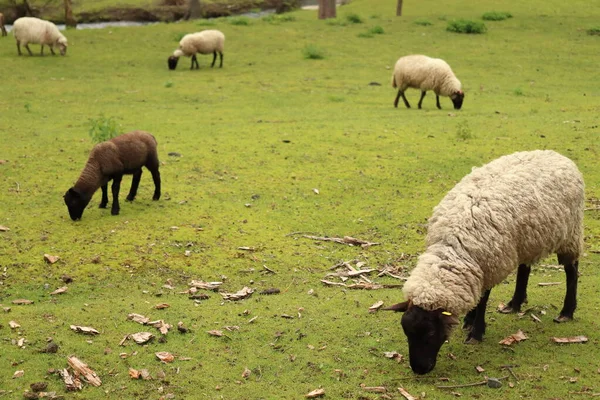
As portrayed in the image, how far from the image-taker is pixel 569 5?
119 feet

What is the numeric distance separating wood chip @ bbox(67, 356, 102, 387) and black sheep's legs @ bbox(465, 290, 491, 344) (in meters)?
3.56

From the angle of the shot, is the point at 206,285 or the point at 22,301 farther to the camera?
the point at 206,285

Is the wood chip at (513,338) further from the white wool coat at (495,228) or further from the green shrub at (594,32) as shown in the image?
the green shrub at (594,32)

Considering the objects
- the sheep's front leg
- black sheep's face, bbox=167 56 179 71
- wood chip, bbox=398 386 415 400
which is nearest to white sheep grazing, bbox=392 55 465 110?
black sheep's face, bbox=167 56 179 71

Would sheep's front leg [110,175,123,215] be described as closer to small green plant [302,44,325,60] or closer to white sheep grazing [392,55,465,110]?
white sheep grazing [392,55,465,110]

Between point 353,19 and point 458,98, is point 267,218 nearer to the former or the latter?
point 458,98

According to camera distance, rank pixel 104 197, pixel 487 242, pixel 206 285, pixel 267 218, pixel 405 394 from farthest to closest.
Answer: pixel 104 197
pixel 267 218
pixel 206 285
pixel 487 242
pixel 405 394

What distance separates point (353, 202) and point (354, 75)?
532 inches

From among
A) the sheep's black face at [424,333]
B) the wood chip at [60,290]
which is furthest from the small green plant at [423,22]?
the sheep's black face at [424,333]

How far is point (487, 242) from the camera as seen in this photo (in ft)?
22.5

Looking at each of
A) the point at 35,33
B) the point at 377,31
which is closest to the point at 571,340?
the point at 35,33

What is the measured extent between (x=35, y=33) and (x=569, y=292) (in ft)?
79.5

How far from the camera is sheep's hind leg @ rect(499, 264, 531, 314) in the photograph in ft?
25.8

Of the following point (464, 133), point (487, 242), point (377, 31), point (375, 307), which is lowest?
point (377, 31)
